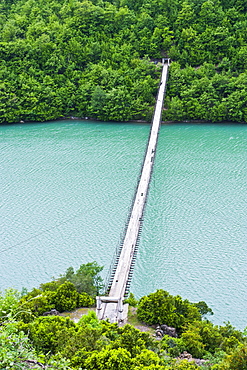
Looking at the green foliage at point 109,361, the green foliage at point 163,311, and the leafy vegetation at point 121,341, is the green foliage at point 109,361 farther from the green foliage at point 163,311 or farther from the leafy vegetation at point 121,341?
the green foliage at point 163,311

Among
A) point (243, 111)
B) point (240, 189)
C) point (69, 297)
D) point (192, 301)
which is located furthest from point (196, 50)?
point (69, 297)

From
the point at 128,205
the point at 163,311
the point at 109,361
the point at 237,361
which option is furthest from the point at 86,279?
the point at 128,205

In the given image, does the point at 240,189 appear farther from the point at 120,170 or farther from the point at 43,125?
the point at 43,125

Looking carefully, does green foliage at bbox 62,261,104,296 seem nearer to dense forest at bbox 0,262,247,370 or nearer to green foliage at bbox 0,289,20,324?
dense forest at bbox 0,262,247,370

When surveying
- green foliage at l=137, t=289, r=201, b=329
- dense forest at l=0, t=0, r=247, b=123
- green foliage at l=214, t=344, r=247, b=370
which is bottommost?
green foliage at l=137, t=289, r=201, b=329

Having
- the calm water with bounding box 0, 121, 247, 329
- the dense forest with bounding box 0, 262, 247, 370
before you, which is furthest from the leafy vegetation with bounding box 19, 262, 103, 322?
the calm water with bounding box 0, 121, 247, 329

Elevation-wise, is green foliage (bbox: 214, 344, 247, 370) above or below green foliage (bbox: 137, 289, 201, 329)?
above
